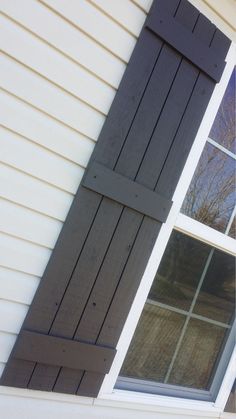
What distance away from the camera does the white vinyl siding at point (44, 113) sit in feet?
5.79

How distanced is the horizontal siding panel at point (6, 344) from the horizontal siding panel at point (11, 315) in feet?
0.08

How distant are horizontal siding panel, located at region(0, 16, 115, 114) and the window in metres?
0.71

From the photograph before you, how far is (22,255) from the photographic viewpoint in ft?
6.08

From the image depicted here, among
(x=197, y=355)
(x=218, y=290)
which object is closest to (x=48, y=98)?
(x=218, y=290)

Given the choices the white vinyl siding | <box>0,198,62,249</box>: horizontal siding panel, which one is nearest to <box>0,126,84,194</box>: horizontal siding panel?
the white vinyl siding

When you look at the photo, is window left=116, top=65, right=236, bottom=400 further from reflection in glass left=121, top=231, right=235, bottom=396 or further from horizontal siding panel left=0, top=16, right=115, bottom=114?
horizontal siding panel left=0, top=16, right=115, bottom=114

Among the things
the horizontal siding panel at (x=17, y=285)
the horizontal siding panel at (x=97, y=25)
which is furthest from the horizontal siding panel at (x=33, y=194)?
the horizontal siding panel at (x=97, y=25)

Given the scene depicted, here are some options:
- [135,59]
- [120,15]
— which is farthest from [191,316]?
[120,15]

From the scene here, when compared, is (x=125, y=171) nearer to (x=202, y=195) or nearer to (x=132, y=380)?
(x=202, y=195)

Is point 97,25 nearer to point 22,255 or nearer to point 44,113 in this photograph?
point 44,113

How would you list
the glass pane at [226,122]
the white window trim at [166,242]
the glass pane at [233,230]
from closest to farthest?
1. the white window trim at [166,242]
2. the glass pane at [226,122]
3. the glass pane at [233,230]

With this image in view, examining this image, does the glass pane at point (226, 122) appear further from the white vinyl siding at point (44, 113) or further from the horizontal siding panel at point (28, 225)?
the horizontal siding panel at point (28, 225)

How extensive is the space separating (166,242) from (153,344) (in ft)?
1.86

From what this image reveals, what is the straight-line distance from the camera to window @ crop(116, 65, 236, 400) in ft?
7.66
